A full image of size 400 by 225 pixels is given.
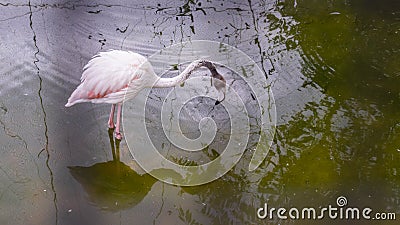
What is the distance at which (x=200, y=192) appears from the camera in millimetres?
3336

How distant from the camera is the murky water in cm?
327

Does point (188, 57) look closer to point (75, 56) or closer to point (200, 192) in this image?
point (75, 56)

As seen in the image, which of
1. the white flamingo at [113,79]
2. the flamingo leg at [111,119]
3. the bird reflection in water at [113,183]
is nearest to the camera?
the bird reflection in water at [113,183]

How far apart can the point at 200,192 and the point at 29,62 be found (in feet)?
5.33

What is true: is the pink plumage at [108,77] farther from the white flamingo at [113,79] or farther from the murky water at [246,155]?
the murky water at [246,155]

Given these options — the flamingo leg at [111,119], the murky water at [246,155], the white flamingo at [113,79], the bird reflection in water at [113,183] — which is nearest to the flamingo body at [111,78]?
the white flamingo at [113,79]

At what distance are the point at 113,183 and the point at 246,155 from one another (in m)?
0.82

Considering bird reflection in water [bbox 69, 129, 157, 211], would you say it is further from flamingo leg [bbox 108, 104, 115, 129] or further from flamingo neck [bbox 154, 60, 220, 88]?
flamingo neck [bbox 154, 60, 220, 88]

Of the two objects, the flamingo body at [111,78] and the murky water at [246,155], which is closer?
the murky water at [246,155]

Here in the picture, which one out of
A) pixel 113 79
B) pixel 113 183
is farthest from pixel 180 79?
pixel 113 183

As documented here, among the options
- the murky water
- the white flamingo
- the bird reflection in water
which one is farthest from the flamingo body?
the bird reflection in water

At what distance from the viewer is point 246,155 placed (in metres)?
3.55

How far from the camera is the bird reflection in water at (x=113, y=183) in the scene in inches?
128

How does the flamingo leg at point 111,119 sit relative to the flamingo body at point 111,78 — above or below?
below
